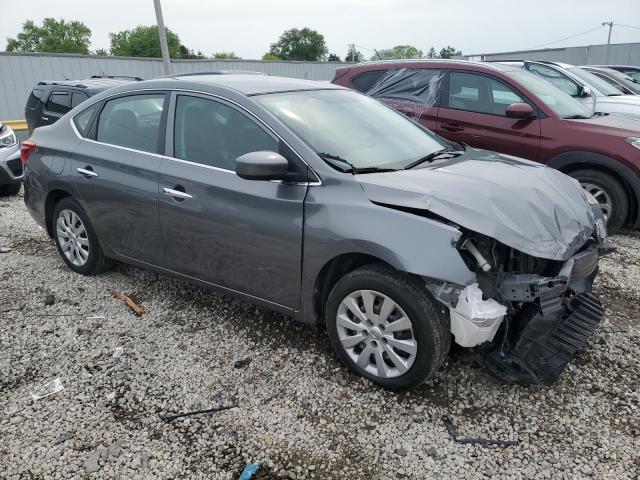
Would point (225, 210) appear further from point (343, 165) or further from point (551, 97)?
point (551, 97)

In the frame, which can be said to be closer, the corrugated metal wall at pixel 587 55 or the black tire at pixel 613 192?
the black tire at pixel 613 192

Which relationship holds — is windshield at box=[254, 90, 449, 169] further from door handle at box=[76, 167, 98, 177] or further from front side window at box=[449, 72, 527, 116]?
front side window at box=[449, 72, 527, 116]

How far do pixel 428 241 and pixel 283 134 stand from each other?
3.69 ft

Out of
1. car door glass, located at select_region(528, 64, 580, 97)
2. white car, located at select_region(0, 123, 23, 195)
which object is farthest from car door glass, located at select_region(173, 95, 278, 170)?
car door glass, located at select_region(528, 64, 580, 97)

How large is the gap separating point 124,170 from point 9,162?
503 cm

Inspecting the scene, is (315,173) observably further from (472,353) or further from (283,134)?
(472,353)

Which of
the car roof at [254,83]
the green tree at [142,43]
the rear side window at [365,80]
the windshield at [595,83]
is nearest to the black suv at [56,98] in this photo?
the rear side window at [365,80]

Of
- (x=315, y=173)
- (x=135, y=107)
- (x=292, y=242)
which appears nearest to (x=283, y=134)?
Answer: (x=315, y=173)

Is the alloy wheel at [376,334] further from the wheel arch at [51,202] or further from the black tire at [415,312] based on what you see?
the wheel arch at [51,202]

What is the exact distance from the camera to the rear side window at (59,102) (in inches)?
346

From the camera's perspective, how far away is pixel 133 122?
391 cm

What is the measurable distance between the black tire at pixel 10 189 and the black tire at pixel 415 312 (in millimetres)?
7066

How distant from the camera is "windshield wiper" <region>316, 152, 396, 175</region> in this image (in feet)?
9.78

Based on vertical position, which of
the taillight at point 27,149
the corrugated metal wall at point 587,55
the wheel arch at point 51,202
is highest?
the corrugated metal wall at point 587,55
